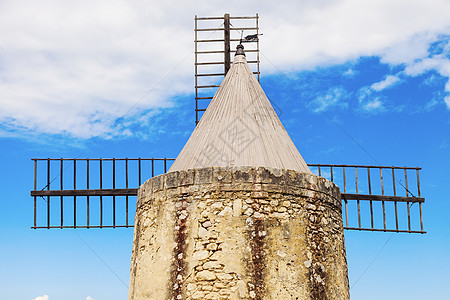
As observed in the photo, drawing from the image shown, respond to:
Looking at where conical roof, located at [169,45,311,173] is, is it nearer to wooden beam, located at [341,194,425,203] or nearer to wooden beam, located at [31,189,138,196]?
wooden beam, located at [31,189,138,196]

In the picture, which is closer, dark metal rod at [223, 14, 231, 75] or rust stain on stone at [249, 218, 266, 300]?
rust stain on stone at [249, 218, 266, 300]

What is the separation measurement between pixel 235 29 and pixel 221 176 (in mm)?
6163

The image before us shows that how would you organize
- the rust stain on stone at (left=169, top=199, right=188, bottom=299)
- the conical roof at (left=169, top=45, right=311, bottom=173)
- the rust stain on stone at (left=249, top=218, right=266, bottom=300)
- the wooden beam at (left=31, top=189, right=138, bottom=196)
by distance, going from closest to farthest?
the rust stain on stone at (left=249, top=218, right=266, bottom=300), the rust stain on stone at (left=169, top=199, right=188, bottom=299), the conical roof at (left=169, top=45, right=311, bottom=173), the wooden beam at (left=31, top=189, right=138, bottom=196)

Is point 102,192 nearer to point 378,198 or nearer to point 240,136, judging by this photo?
point 240,136

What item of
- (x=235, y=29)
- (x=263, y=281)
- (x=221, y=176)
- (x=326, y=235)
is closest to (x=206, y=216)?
(x=221, y=176)

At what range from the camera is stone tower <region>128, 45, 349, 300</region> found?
20.9 feet

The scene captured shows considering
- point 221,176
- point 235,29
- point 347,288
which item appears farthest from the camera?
point 235,29

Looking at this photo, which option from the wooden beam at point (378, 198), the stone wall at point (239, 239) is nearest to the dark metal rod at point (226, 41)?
the wooden beam at point (378, 198)

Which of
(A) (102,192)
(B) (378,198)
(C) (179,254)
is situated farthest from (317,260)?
(A) (102,192)

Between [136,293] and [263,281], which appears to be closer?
[263,281]

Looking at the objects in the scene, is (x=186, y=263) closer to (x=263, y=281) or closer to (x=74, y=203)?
(x=263, y=281)

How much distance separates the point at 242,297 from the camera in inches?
246

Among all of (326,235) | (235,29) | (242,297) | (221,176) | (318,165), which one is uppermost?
(235,29)

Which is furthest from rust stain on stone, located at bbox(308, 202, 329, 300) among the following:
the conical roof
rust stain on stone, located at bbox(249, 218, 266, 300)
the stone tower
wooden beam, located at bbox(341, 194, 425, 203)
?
wooden beam, located at bbox(341, 194, 425, 203)
